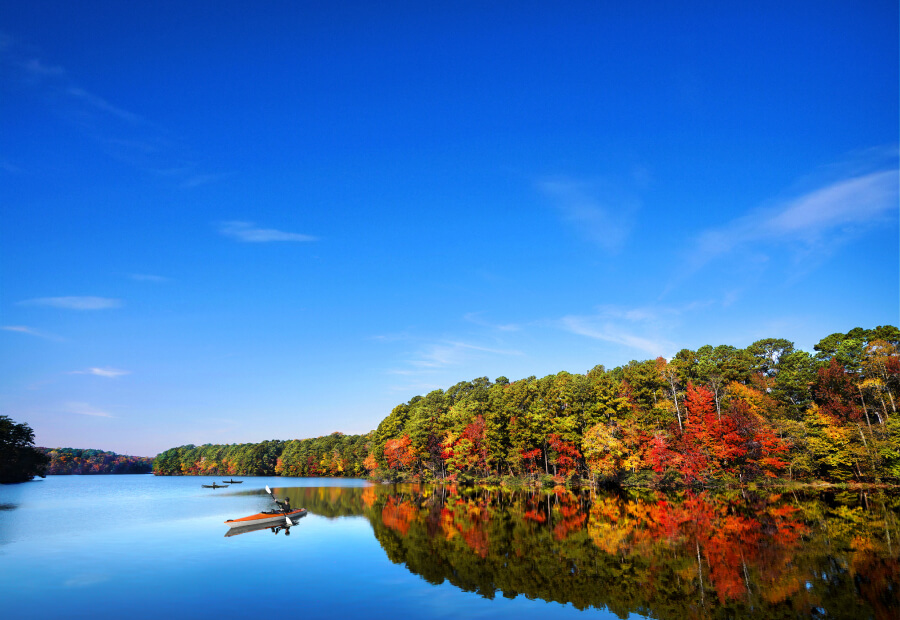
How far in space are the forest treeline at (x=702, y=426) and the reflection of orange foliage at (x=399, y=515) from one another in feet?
70.9

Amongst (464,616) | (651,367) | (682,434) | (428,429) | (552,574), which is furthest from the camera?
(428,429)

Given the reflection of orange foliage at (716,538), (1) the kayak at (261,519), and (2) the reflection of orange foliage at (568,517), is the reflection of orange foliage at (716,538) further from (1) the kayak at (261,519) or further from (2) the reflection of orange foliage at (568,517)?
(1) the kayak at (261,519)

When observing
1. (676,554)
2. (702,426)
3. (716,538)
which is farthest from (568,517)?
(702,426)

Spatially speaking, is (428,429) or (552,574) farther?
(428,429)

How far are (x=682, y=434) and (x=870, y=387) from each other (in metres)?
21.6

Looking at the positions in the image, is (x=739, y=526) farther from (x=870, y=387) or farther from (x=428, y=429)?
(x=428, y=429)

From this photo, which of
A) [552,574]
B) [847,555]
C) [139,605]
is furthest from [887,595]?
[139,605]

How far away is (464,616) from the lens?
13273 millimetres

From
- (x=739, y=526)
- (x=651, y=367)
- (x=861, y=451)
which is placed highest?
(x=651, y=367)

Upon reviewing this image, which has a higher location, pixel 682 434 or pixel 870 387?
pixel 870 387

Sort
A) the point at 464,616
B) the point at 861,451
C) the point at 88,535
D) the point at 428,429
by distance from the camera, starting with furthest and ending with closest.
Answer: the point at 428,429 → the point at 861,451 → the point at 88,535 → the point at 464,616

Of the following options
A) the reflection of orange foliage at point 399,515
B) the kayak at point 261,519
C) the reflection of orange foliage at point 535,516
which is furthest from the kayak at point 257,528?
the reflection of orange foliage at point 535,516

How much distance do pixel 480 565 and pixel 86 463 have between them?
776 feet

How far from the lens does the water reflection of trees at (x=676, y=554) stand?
13.9 metres
